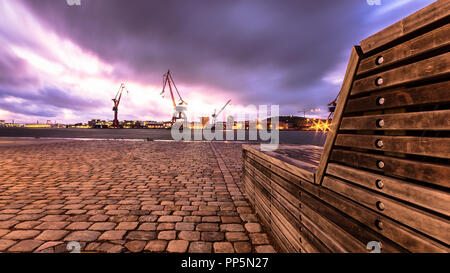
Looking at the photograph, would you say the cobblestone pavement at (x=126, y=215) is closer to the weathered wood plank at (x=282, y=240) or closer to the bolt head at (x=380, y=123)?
the weathered wood plank at (x=282, y=240)

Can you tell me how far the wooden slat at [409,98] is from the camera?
0.87 m

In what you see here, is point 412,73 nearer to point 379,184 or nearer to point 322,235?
point 379,184

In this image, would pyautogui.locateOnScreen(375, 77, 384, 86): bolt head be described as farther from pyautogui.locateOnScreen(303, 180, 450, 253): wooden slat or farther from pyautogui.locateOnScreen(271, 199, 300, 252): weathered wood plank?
pyautogui.locateOnScreen(271, 199, 300, 252): weathered wood plank

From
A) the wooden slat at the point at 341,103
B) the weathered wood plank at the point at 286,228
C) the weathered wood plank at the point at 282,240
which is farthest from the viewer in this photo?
the weathered wood plank at the point at 282,240

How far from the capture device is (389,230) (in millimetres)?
1049

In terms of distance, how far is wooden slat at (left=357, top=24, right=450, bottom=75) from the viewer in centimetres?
86

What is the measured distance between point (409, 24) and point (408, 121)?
491 mm

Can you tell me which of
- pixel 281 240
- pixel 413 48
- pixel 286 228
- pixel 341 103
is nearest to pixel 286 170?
pixel 286 228

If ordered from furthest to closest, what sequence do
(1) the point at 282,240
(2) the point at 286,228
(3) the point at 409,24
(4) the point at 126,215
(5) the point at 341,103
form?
(4) the point at 126,215, (1) the point at 282,240, (2) the point at 286,228, (5) the point at 341,103, (3) the point at 409,24

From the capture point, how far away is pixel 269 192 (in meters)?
2.69

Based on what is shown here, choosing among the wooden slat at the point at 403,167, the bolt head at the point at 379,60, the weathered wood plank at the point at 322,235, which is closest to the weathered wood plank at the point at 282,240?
the weathered wood plank at the point at 322,235

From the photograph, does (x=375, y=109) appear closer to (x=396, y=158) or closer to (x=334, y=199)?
(x=396, y=158)

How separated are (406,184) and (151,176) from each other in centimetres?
571

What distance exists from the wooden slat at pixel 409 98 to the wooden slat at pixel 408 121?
0.18 ft
